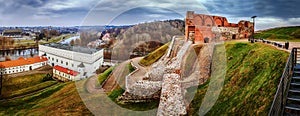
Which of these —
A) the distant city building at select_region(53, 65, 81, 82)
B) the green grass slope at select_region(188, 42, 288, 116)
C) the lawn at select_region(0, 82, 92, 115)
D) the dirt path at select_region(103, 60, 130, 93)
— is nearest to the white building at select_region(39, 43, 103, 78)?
the distant city building at select_region(53, 65, 81, 82)

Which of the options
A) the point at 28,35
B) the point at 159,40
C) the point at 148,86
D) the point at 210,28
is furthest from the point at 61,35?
the point at 148,86

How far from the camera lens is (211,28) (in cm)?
2494

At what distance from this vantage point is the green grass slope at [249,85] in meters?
8.02

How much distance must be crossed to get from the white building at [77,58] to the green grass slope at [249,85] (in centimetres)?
2118

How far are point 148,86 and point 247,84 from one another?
6913 mm

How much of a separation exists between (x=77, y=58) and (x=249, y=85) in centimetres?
3518

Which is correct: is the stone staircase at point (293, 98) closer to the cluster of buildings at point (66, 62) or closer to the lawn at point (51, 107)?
the lawn at point (51, 107)

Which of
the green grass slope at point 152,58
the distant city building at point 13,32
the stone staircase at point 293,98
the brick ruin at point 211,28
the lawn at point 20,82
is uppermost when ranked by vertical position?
the distant city building at point 13,32

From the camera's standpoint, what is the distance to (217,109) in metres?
10.0

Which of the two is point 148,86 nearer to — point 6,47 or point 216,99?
point 216,99

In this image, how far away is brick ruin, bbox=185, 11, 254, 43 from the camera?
23.1m

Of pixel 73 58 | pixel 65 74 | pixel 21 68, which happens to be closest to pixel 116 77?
pixel 65 74

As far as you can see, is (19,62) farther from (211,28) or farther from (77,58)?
(211,28)

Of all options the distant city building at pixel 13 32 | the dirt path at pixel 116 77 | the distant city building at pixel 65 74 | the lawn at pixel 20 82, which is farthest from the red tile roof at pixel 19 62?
the distant city building at pixel 13 32
